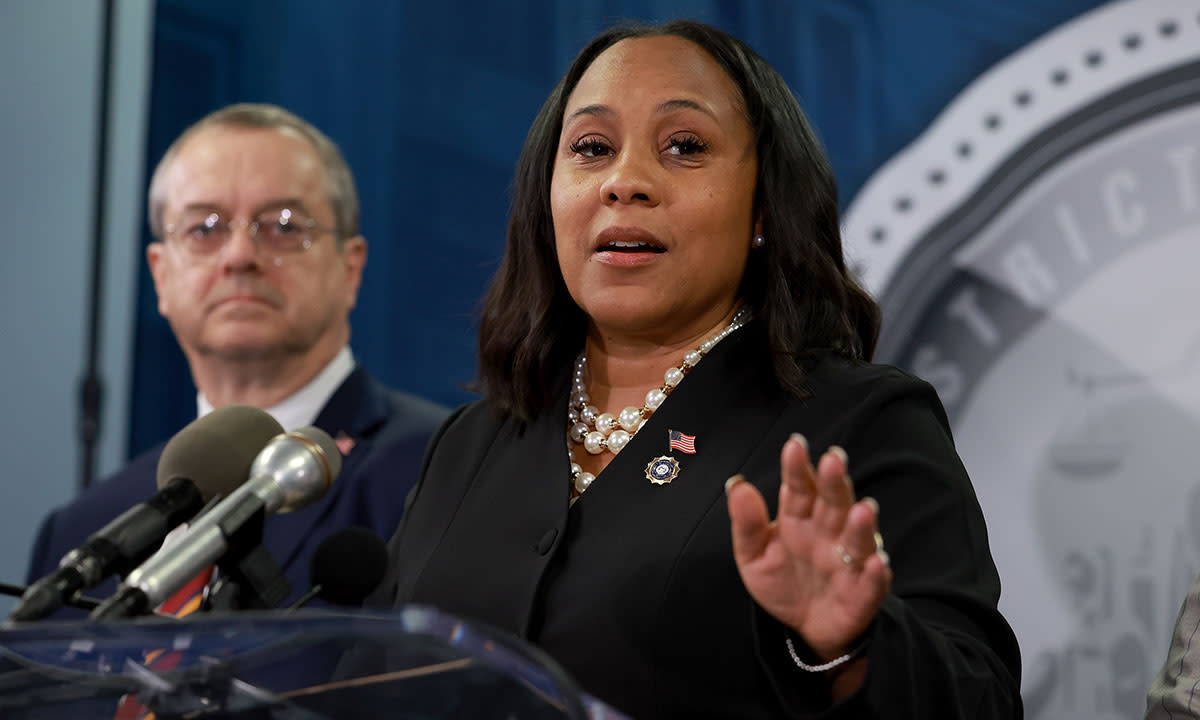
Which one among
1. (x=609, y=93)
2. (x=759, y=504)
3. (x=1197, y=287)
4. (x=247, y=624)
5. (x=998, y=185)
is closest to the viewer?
(x=247, y=624)

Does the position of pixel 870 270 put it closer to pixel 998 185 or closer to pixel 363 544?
pixel 998 185

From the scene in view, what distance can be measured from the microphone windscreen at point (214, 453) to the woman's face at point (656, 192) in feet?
1.80

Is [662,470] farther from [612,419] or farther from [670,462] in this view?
[612,419]

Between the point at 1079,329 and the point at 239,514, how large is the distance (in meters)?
1.88

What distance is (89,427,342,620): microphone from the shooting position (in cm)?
115

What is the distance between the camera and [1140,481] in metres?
2.54

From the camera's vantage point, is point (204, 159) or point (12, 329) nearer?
point (204, 159)

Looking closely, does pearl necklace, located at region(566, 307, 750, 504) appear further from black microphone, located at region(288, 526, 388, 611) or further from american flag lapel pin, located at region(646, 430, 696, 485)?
black microphone, located at region(288, 526, 388, 611)

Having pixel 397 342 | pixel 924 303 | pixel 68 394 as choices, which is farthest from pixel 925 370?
pixel 68 394

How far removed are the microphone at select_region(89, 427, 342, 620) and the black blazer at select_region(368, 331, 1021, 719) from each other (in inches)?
13.4

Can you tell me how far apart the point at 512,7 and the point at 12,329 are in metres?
1.73

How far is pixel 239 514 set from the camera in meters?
1.29

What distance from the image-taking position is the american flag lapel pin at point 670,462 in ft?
5.45

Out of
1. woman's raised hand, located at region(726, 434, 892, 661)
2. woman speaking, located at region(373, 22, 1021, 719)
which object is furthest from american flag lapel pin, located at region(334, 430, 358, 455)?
woman's raised hand, located at region(726, 434, 892, 661)
